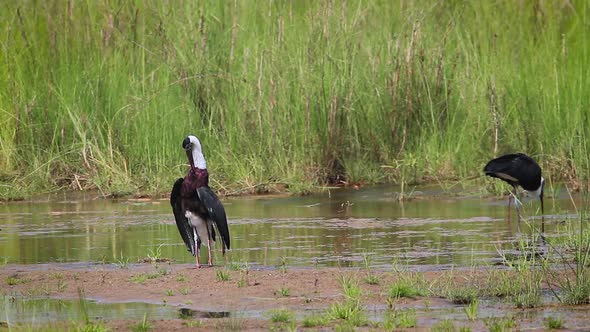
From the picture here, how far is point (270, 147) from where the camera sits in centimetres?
1332

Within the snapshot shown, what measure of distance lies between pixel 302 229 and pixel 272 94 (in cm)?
318

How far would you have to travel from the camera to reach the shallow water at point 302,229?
923 cm

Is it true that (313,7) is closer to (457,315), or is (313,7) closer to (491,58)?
(491,58)

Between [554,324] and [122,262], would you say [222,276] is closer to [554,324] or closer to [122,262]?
[122,262]

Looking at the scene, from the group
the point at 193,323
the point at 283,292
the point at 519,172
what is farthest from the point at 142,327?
the point at 519,172

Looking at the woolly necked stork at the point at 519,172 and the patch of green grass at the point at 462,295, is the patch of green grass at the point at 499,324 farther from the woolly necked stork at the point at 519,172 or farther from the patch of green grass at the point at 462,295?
the woolly necked stork at the point at 519,172

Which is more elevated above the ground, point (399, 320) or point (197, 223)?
point (197, 223)

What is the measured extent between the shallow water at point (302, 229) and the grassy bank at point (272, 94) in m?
0.55

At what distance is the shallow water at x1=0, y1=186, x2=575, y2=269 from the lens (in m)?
9.23

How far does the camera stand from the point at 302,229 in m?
10.7

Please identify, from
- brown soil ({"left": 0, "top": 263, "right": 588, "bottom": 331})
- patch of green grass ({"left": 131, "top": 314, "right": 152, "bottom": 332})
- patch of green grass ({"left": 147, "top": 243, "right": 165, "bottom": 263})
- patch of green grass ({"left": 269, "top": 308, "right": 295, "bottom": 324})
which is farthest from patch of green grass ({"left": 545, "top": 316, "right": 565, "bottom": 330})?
patch of green grass ({"left": 147, "top": 243, "right": 165, "bottom": 263})

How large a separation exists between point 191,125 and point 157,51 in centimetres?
113

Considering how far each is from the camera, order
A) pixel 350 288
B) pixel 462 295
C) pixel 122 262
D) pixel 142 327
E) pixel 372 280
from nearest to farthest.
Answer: pixel 142 327, pixel 462 295, pixel 350 288, pixel 372 280, pixel 122 262

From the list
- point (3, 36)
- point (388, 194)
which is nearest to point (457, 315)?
point (388, 194)
